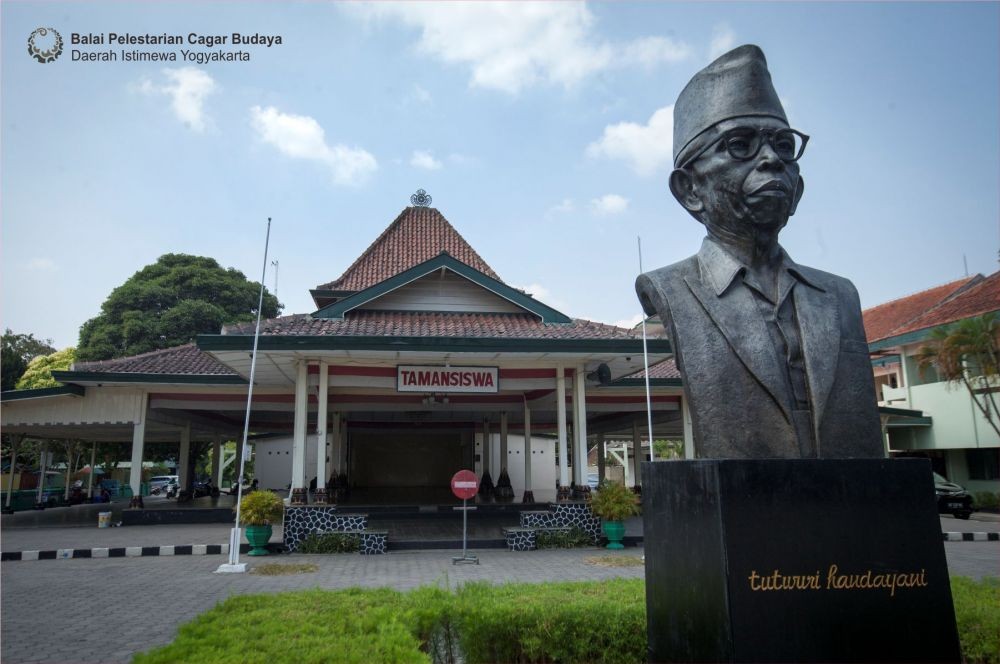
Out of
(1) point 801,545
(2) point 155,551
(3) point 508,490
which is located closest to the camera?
(1) point 801,545

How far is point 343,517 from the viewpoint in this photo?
11.7 metres

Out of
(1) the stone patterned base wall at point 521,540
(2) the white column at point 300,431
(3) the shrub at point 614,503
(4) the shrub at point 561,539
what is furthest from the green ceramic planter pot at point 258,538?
(3) the shrub at point 614,503

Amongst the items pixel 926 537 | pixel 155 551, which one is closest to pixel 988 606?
pixel 926 537

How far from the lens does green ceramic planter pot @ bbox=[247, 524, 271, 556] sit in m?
11.0

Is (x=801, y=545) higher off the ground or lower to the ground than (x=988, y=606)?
higher

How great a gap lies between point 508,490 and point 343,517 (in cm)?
1107

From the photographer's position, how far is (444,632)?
15.5 ft

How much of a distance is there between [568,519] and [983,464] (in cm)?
1825

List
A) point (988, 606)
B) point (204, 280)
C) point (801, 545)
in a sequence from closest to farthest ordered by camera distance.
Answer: point (801, 545) < point (988, 606) < point (204, 280)

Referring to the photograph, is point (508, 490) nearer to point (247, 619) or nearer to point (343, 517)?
point (343, 517)

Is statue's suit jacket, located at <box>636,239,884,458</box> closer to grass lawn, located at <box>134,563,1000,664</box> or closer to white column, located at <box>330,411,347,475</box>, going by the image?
grass lawn, located at <box>134,563,1000,664</box>

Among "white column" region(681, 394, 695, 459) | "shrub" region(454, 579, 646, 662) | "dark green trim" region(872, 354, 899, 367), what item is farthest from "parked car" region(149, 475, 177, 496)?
"shrub" region(454, 579, 646, 662)

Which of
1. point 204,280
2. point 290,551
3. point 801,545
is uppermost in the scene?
point 204,280

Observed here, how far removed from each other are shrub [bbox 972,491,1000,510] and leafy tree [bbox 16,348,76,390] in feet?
114
